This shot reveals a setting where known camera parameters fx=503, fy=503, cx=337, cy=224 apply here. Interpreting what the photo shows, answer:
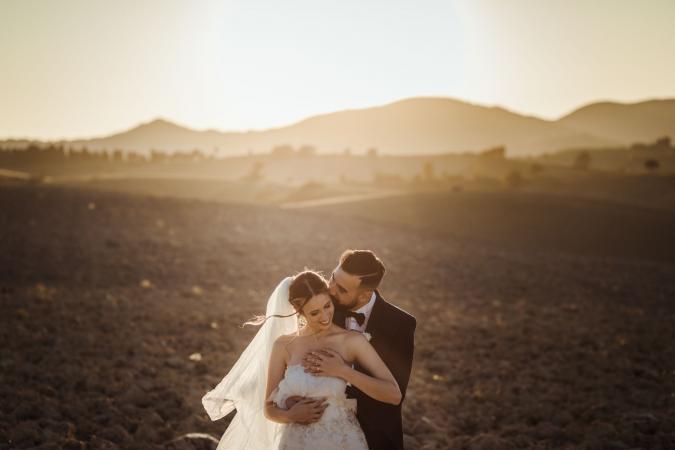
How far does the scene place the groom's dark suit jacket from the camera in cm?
398

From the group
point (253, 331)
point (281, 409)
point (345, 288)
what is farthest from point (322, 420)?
point (253, 331)

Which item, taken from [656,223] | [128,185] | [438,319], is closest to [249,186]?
[128,185]

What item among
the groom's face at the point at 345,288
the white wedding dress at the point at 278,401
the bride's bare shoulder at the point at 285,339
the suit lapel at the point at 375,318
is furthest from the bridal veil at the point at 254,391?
the suit lapel at the point at 375,318

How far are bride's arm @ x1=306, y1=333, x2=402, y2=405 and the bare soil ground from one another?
14.6 feet

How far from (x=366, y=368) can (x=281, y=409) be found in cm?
72

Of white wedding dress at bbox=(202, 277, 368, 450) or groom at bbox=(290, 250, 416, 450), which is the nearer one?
white wedding dress at bbox=(202, 277, 368, 450)

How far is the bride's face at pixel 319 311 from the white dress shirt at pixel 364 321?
27 cm

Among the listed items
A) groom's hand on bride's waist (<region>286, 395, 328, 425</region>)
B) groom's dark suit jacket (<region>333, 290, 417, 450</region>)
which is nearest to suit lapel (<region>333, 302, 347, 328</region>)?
groom's dark suit jacket (<region>333, 290, 417, 450</region>)

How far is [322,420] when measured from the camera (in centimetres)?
382

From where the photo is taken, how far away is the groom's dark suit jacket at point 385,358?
13.0ft

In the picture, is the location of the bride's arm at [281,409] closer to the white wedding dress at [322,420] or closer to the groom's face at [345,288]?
the white wedding dress at [322,420]

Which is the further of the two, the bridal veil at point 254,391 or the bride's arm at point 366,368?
A: the bridal veil at point 254,391

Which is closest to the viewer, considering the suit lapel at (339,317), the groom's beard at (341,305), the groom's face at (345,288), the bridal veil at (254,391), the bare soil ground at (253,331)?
the groom's face at (345,288)

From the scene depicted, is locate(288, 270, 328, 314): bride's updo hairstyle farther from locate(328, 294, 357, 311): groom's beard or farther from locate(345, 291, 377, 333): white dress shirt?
locate(345, 291, 377, 333): white dress shirt
